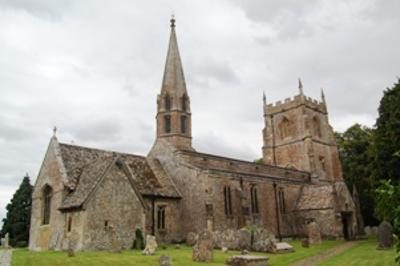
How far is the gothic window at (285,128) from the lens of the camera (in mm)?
54625

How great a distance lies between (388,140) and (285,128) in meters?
27.9

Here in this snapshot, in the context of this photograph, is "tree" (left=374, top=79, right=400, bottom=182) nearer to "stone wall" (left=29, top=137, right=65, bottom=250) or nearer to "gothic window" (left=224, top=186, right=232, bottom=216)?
"gothic window" (left=224, top=186, right=232, bottom=216)

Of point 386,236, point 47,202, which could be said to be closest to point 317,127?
point 386,236

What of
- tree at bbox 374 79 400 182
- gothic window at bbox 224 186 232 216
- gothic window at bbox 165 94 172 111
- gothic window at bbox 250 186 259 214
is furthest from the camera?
gothic window at bbox 165 94 172 111

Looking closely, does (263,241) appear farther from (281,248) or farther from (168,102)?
(168,102)

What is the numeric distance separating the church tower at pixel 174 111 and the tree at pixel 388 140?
16.9 metres

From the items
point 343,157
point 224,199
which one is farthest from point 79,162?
point 343,157

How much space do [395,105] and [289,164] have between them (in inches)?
1023

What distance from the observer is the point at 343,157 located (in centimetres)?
5700

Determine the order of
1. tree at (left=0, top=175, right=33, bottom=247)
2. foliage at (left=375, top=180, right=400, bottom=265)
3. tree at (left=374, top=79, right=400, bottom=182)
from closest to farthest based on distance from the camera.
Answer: foliage at (left=375, top=180, right=400, bottom=265), tree at (left=374, top=79, right=400, bottom=182), tree at (left=0, top=175, right=33, bottom=247)

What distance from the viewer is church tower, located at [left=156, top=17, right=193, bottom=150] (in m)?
37.8

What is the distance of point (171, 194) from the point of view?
32.9m

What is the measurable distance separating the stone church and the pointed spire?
11 cm

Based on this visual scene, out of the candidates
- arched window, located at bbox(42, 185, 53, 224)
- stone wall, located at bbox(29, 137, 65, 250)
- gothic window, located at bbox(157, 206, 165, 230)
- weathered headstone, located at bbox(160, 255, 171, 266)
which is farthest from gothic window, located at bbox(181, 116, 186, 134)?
weathered headstone, located at bbox(160, 255, 171, 266)
